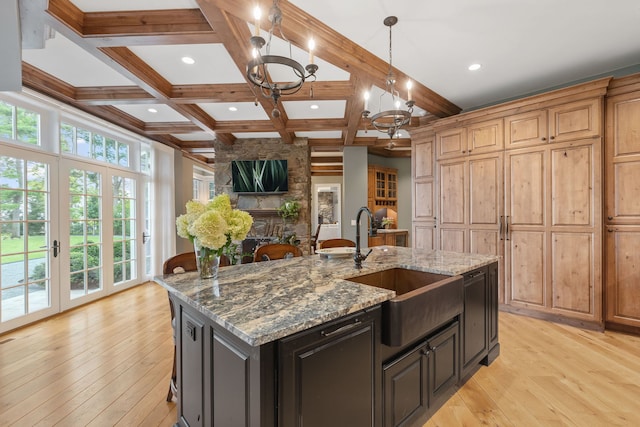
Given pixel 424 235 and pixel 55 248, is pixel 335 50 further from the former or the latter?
pixel 55 248

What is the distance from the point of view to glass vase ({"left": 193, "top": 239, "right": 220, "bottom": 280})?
163 centimetres

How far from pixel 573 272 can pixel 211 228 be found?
3.76 meters

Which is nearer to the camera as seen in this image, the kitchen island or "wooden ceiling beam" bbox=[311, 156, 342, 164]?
the kitchen island

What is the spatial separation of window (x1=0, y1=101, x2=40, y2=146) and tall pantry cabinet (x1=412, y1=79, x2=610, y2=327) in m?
5.34

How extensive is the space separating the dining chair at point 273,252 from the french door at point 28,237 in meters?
2.90

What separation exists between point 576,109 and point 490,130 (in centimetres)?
82

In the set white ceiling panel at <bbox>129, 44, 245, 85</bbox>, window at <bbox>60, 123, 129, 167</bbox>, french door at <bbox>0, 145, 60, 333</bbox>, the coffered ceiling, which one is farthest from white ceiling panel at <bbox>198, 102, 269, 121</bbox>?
french door at <bbox>0, 145, 60, 333</bbox>

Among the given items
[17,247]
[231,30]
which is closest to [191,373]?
[231,30]

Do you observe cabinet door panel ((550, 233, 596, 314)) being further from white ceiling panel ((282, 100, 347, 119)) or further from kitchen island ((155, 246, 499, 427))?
white ceiling panel ((282, 100, 347, 119))

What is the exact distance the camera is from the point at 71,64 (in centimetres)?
304

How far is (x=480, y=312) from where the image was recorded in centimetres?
220

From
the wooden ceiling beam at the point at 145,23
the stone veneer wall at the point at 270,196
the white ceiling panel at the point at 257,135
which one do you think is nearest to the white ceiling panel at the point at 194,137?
the stone veneer wall at the point at 270,196

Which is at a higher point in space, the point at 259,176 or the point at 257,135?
the point at 257,135

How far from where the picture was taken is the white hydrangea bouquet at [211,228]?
4.88 feet
